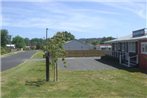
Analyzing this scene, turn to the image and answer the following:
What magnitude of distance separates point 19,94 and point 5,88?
2.23 m

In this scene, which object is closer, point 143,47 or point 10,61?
point 143,47

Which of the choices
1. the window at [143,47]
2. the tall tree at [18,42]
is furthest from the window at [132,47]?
the tall tree at [18,42]

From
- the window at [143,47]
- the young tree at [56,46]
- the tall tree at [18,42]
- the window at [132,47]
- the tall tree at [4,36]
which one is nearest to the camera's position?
the young tree at [56,46]

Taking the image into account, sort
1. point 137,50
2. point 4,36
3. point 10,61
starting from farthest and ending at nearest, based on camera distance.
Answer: point 4,36
point 10,61
point 137,50

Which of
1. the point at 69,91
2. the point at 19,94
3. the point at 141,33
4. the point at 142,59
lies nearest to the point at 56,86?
the point at 69,91

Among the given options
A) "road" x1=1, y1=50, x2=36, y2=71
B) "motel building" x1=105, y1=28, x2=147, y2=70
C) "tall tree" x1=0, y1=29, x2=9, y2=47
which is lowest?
"road" x1=1, y1=50, x2=36, y2=71

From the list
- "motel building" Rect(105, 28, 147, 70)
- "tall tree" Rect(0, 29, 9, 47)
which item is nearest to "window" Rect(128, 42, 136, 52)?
"motel building" Rect(105, 28, 147, 70)

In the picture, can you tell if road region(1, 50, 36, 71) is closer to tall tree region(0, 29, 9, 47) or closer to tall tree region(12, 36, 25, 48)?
tall tree region(0, 29, 9, 47)

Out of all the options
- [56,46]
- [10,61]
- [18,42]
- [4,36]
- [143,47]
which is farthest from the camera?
[18,42]

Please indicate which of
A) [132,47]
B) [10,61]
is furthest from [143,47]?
[10,61]

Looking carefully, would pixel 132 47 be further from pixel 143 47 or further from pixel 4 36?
pixel 4 36

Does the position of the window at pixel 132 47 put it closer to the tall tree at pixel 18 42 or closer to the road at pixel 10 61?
the road at pixel 10 61

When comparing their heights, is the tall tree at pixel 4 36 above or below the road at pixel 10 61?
above

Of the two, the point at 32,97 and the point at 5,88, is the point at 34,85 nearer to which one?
the point at 5,88
